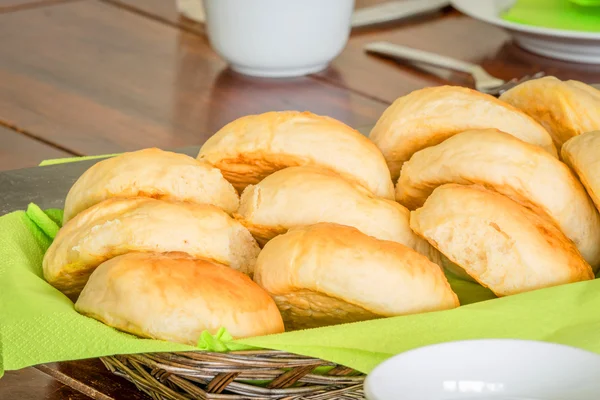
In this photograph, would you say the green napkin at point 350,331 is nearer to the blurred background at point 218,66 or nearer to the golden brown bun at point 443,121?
the golden brown bun at point 443,121

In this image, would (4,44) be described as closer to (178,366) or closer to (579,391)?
(178,366)

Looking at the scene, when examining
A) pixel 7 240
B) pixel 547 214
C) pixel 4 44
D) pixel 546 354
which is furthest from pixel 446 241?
pixel 4 44

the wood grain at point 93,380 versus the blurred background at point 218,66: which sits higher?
the wood grain at point 93,380

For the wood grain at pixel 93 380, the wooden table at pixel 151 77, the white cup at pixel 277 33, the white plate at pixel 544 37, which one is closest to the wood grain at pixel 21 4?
the wooden table at pixel 151 77

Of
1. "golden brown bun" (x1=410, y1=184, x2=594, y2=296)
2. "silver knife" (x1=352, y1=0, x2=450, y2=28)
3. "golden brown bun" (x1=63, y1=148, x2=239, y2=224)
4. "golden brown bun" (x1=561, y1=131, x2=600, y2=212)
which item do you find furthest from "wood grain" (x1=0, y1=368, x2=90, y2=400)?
"silver knife" (x1=352, y1=0, x2=450, y2=28)

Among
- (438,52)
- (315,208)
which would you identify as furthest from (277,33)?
(315,208)

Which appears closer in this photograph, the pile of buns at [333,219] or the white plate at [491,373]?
the white plate at [491,373]

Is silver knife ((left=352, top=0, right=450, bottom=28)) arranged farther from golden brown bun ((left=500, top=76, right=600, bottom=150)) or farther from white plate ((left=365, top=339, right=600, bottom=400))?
white plate ((left=365, top=339, right=600, bottom=400))
